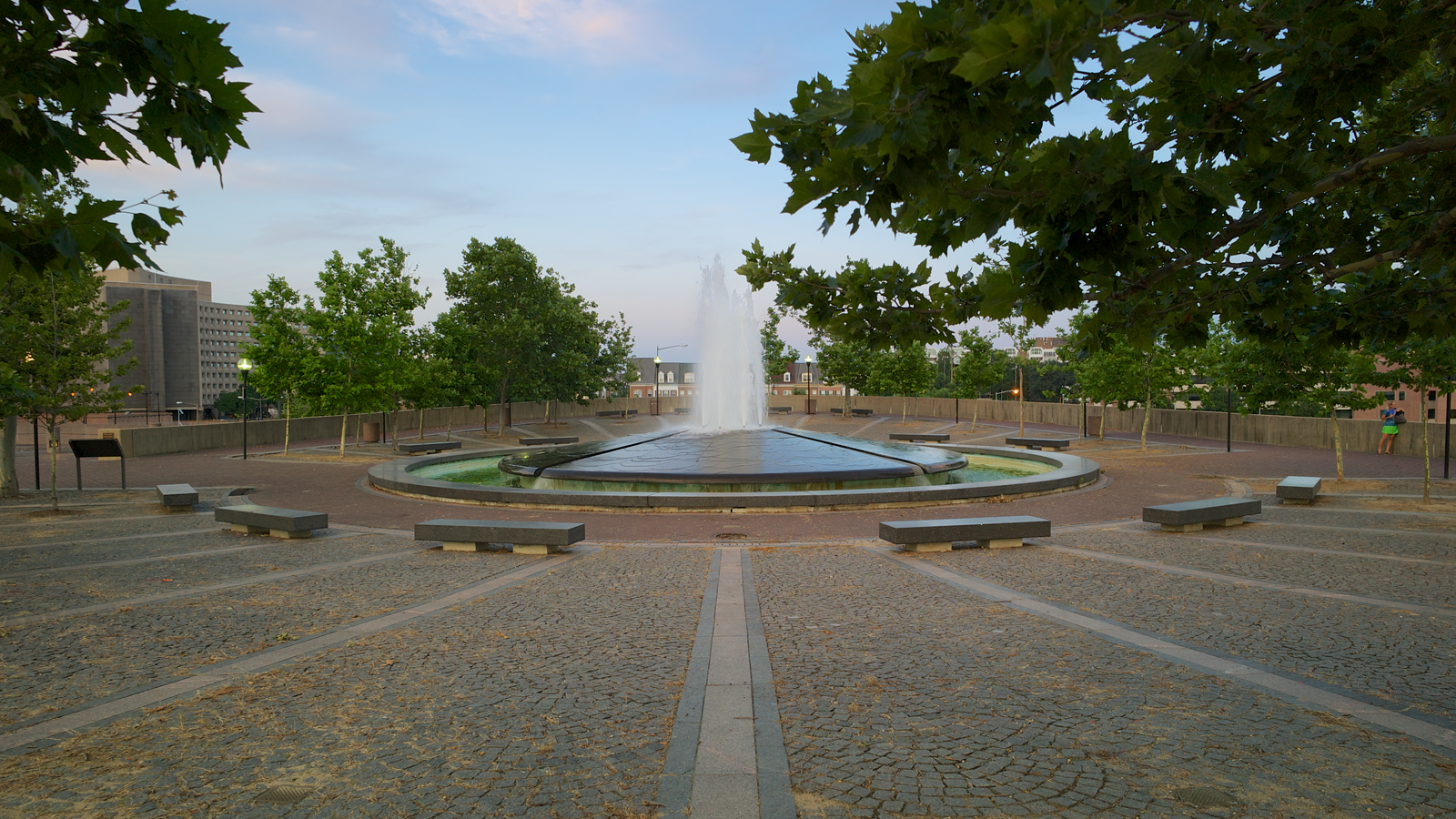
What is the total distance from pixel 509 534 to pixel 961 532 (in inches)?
250

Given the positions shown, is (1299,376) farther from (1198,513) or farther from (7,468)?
(7,468)

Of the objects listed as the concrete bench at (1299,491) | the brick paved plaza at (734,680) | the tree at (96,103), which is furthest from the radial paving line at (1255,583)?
the tree at (96,103)

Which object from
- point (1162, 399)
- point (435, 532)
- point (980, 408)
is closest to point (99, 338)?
point (435, 532)

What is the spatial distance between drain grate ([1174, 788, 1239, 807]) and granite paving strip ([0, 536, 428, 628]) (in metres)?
9.29

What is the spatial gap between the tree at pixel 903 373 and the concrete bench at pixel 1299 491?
3713cm

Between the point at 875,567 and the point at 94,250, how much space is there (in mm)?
8414

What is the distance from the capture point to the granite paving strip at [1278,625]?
18.6ft

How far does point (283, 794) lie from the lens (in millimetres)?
4160

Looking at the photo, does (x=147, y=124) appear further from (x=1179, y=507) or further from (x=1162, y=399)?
(x=1162, y=399)

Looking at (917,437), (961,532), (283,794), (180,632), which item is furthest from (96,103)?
(917,437)

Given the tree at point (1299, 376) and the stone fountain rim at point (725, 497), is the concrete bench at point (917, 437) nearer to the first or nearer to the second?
the stone fountain rim at point (725, 497)

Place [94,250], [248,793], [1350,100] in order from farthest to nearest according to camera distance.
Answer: [1350,100]
[248,793]
[94,250]

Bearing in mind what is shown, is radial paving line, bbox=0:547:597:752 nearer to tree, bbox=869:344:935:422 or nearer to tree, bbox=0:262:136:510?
tree, bbox=0:262:136:510

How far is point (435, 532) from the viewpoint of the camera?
37.2 ft
